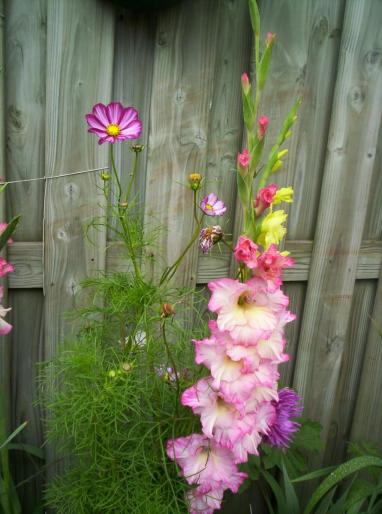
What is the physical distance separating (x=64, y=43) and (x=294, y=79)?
69cm

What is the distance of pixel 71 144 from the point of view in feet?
4.49

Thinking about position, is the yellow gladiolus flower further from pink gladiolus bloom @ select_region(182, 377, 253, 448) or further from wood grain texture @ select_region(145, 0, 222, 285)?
wood grain texture @ select_region(145, 0, 222, 285)

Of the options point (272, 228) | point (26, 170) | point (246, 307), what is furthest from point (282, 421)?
point (26, 170)

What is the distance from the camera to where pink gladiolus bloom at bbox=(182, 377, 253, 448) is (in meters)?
1.01

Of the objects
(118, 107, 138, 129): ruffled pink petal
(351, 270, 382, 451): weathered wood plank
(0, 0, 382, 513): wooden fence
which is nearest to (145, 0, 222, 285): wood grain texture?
(0, 0, 382, 513): wooden fence

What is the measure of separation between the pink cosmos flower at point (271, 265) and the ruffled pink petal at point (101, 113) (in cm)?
50

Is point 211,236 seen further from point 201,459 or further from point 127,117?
point 201,459

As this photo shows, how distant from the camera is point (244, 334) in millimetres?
918

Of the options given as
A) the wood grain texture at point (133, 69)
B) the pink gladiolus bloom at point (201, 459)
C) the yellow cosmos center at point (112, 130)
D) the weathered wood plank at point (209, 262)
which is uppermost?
the wood grain texture at point (133, 69)

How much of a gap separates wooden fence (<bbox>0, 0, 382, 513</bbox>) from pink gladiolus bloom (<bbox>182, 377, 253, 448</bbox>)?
0.56m

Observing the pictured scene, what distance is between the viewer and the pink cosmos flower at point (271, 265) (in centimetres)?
92

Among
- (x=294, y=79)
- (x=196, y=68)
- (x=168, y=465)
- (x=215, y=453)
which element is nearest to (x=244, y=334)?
(x=215, y=453)

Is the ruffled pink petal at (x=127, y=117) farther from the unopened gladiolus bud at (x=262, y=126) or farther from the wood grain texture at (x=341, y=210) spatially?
the wood grain texture at (x=341, y=210)

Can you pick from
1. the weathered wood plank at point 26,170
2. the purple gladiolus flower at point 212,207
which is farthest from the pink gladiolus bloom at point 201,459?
the weathered wood plank at point 26,170
